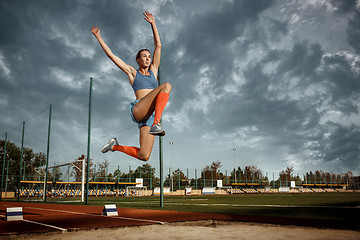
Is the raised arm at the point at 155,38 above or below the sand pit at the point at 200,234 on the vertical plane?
above

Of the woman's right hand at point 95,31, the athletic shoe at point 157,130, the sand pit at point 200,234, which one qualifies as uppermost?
the woman's right hand at point 95,31

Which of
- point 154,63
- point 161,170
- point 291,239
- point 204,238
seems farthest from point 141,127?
point 161,170

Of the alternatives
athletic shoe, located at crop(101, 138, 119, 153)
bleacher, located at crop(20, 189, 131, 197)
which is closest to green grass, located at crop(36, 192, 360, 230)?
athletic shoe, located at crop(101, 138, 119, 153)

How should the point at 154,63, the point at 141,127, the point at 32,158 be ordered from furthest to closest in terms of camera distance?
the point at 32,158
the point at 154,63
the point at 141,127

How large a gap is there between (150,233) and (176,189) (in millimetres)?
41302

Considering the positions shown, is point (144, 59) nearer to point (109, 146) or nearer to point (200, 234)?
point (109, 146)

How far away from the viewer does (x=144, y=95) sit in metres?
4.50

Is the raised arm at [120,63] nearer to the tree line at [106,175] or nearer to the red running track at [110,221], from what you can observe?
the red running track at [110,221]

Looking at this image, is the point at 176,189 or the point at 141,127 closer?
the point at 141,127

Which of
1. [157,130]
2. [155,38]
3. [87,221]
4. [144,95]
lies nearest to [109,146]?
[144,95]

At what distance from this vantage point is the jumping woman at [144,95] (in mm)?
3928

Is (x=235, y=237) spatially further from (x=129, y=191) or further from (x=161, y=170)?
(x=129, y=191)

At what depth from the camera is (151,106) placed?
4020 mm

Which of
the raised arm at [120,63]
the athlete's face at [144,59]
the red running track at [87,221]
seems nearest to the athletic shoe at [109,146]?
the raised arm at [120,63]
